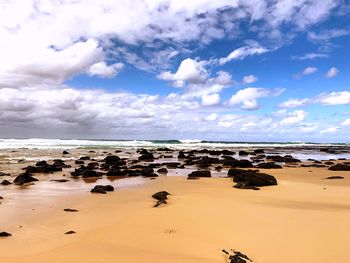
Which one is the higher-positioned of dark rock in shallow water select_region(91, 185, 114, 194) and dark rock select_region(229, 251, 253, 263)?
dark rock in shallow water select_region(91, 185, 114, 194)

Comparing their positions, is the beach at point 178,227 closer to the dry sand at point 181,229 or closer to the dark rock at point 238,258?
the dry sand at point 181,229

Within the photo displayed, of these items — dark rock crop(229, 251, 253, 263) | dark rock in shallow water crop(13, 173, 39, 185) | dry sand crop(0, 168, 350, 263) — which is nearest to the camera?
dark rock crop(229, 251, 253, 263)

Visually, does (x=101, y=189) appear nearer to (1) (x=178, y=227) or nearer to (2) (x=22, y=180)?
(2) (x=22, y=180)

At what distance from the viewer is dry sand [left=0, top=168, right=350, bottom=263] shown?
5.59 meters

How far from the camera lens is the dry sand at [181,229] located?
5.59 metres

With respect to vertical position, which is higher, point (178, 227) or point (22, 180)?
point (22, 180)

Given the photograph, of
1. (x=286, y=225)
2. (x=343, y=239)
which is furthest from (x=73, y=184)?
(x=343, y=239)

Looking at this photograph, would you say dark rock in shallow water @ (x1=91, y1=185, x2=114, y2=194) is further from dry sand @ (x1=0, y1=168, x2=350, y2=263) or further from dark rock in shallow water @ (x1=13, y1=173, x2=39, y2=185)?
dark rock in shallow water @ (x1=13, y1=173, x2=39, y2=185)

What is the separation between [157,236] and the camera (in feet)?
21.6

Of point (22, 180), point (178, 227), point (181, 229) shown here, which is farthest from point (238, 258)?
point (22, 180)

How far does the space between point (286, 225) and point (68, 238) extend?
4138 millimetres

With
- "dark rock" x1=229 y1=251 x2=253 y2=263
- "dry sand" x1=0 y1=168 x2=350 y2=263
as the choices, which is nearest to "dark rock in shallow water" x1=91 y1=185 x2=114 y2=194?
"dry sand" x1=0 y1=168 x2=350 y2=263

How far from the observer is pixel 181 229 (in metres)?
7.00

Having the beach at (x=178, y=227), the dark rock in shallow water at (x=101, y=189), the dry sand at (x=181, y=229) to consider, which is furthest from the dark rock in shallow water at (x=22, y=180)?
the dry sand at (x=181, y=229)
